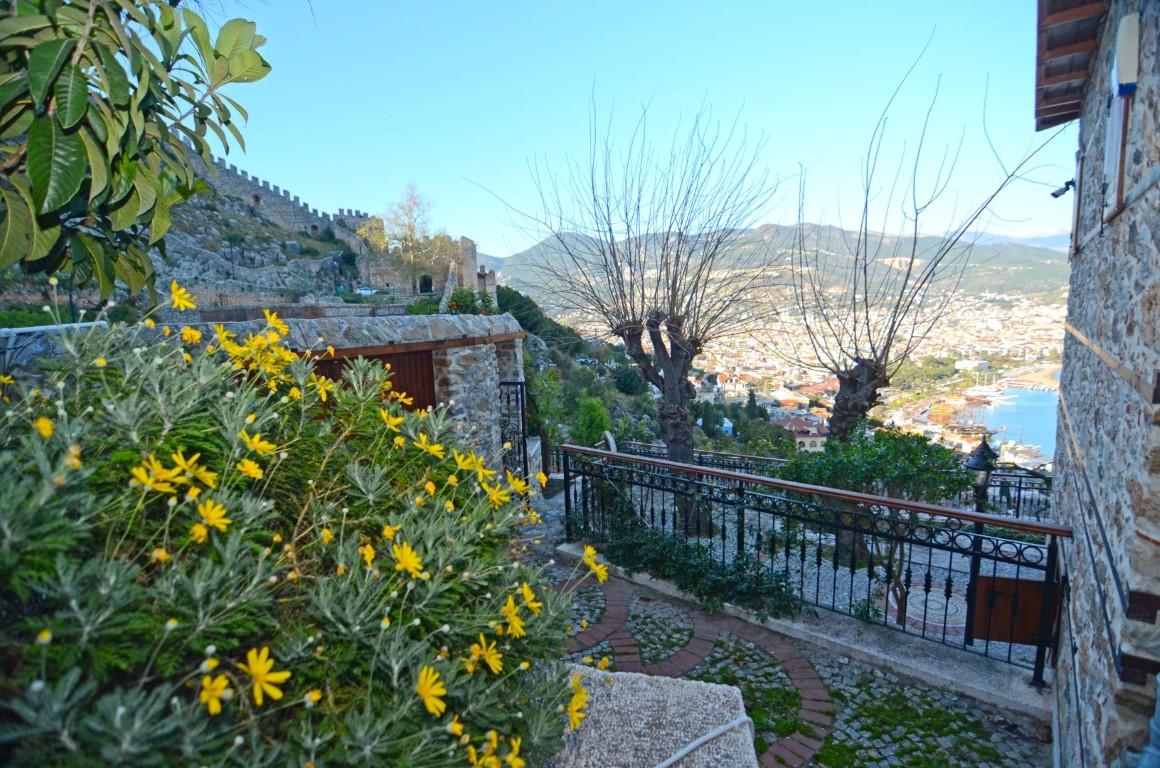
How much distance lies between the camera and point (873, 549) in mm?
4734

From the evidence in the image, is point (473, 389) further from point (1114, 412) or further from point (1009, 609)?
point (1114, 412)

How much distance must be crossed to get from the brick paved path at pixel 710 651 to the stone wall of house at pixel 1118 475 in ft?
3.33

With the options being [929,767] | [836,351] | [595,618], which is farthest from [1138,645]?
[836,351]

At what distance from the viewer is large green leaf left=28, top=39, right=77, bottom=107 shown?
105 cm

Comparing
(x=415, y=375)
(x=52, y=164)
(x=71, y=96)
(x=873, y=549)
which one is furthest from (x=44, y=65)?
(x=873, y=549)

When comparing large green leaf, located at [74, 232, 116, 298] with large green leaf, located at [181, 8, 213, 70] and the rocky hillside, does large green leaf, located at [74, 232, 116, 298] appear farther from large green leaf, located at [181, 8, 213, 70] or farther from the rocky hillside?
the rocky hillside

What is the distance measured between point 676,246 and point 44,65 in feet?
18.5

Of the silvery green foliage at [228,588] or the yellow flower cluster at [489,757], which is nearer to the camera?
the silvery green foliage at [228,588]

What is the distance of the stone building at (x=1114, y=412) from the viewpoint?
1606 millimetres

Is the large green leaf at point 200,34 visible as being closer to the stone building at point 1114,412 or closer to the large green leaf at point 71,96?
the large green leaf at point 71,96

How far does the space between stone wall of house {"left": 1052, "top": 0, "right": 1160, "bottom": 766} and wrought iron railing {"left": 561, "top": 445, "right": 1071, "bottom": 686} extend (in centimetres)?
33

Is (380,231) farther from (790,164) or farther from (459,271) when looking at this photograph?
(790,164)

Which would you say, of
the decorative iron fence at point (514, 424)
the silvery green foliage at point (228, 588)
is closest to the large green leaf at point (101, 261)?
the silvery green foliage at point (228, 588)

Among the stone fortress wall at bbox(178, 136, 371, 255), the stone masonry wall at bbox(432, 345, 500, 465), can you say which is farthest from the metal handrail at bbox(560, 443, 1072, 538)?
the stone fortress wall at bbox(178, 136, 371, 255)
